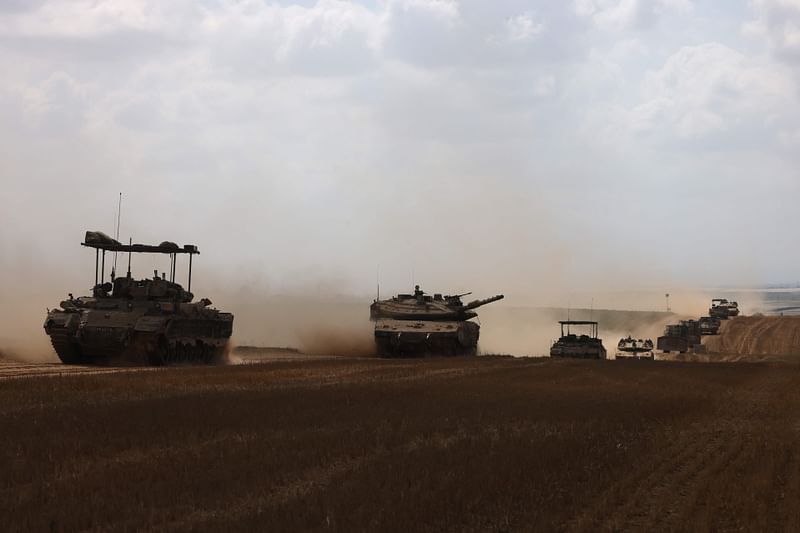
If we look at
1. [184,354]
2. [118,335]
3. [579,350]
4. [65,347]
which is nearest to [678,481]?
[118,335]

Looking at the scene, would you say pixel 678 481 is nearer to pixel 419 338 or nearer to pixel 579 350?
pixel 419 338

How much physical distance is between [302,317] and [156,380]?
3839cm

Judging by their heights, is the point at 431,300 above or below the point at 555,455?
above

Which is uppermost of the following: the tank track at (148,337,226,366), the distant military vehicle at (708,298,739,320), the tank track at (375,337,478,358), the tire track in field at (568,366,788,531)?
the distant military vehicle at (708,298,739,320)

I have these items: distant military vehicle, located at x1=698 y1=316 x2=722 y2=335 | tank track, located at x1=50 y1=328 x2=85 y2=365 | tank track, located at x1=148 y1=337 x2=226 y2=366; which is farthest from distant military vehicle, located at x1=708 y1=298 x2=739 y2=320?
tank track, located at x1=50 y1=328 x2=85 y2=365

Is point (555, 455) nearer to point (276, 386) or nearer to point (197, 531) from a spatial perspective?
point (197, 531)

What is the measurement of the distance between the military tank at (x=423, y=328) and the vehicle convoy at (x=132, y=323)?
30.5 ft

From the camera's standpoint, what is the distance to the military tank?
1848 inches

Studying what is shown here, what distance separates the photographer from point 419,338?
4681 centimetres

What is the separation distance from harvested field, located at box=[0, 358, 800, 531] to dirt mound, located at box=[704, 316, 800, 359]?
41.8m

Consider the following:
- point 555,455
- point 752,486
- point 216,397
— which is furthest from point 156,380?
point 752,486

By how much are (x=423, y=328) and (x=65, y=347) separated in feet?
54.4

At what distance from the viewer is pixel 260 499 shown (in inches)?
420

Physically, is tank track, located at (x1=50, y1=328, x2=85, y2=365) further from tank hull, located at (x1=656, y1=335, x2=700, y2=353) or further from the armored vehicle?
tank hull, located at (x1=656, y1=335, x2=700, y2=353)
